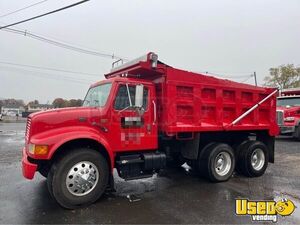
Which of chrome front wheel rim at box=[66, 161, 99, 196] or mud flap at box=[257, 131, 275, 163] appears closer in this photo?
chrome front wheel rim at box=[66, 161, 99, 196]

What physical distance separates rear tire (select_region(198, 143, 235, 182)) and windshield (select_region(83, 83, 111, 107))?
277 cm

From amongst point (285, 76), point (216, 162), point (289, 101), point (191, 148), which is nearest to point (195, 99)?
point (191, 148)

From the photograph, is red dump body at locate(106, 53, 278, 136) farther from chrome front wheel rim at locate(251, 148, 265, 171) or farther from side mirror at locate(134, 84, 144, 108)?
chrome front wheel rim at locate(251, 148, 265, 171)

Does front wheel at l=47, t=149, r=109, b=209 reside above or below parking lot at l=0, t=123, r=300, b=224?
above

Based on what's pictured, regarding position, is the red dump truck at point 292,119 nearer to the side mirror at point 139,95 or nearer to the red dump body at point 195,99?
the red dump body at point 195,99

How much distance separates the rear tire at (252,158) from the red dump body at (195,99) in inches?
20.2

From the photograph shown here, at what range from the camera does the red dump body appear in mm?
5598

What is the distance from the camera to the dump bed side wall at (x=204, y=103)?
5627mm

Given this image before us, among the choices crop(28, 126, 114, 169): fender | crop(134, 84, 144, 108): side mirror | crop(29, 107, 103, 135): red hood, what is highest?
crop(134, 84, 144, 108): side mirror

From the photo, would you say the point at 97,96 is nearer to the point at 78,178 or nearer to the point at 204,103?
the point at 78,178

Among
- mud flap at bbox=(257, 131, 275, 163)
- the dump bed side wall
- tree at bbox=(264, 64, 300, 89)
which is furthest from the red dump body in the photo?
tree at bbox=(264, 64, 300, 89)

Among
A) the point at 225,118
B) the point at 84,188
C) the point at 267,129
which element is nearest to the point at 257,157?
the point at 267,129

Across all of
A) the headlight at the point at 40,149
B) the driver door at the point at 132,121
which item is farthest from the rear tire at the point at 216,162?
the headlight at the point at 40,149

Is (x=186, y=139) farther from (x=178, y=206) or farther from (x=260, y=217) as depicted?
(x=260, y=217)
